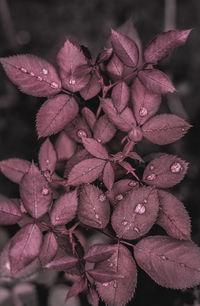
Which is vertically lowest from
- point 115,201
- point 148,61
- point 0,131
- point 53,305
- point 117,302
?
point 53,305

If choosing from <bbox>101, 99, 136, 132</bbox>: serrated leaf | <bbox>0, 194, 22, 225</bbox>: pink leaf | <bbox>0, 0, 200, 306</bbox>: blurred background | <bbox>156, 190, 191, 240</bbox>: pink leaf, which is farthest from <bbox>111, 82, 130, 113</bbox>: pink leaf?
<bbox>0, 0, 200, 306</bbox>: blurred background

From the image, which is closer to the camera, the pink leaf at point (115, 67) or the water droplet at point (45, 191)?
the water droplet at point (45, 191)

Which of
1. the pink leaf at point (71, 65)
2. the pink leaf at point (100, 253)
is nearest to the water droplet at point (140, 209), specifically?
the pink leaf at point (100, 253)

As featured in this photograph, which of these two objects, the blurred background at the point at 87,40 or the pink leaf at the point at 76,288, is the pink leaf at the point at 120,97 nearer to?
the pink leaf at the point at 76,288

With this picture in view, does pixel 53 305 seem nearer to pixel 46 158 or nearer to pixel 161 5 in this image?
pixel 46 158

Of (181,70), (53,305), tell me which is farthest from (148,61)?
(181,70)

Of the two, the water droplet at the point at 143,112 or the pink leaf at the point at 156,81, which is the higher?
the pink leaf at the point at 156,81

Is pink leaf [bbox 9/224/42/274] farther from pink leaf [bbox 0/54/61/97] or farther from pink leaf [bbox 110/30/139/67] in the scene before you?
pink leaf [bbox 110/30/139/67]
